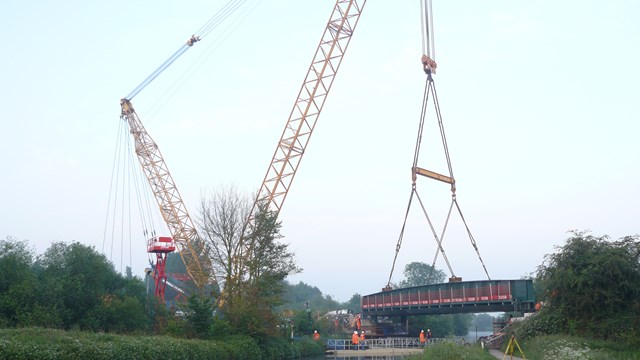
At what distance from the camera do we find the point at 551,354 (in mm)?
32750

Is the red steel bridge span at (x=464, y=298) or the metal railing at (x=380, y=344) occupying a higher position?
the red steel bridge span at (x=464, y=298)

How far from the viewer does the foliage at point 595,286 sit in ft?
126

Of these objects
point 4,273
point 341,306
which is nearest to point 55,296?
point 4,273

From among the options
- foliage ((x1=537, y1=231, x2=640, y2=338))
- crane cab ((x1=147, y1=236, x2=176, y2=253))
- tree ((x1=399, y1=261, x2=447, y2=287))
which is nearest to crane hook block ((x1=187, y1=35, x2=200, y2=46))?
crane cab ((x1=147, y1=236, x2=176, y2=253))

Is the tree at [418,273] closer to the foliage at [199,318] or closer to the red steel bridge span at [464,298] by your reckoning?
the red steel bridge span at [464,298]

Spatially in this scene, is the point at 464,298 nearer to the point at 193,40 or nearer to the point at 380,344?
the point at 380,344

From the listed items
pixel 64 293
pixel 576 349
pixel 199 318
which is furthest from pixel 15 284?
pixel 576 349

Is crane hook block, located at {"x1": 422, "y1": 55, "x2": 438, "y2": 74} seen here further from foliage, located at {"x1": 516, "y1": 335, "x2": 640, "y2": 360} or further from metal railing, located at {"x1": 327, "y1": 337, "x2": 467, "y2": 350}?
metal railing, located at {"x1": 327, "y1": 337, "x2": 467, "y2": 350}

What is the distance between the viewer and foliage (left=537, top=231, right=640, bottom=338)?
38.5 m

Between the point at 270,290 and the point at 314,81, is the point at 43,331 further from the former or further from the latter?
the point at 314,81

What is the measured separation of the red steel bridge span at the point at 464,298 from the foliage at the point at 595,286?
15336 millimetres

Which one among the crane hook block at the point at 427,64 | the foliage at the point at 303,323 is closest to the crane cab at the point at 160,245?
the foliage at the point at 303,323

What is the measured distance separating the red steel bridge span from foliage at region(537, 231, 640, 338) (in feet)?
50.3

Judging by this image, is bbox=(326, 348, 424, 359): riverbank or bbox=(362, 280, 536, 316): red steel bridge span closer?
bbox=(362, 280, 536, 316): red steel bridge span
